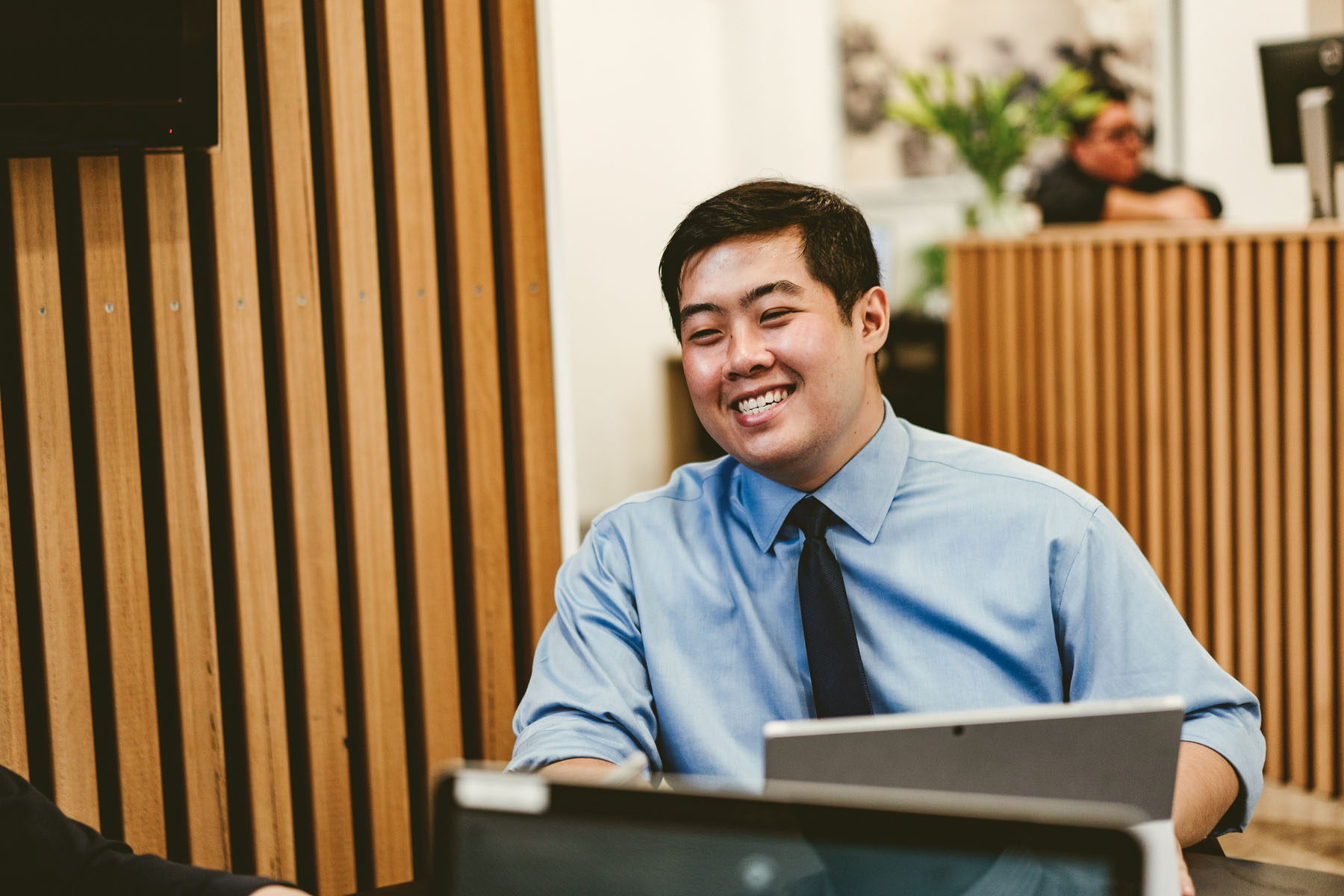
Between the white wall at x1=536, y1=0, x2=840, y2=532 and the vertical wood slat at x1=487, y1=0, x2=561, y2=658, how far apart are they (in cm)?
331

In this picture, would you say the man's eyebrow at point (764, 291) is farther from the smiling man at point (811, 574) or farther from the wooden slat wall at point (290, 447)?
the wooden slat wall at point (290, 447)

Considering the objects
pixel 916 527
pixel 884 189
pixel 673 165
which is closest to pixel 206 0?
pixel 916 527

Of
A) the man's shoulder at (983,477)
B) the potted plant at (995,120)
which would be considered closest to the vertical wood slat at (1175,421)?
the potted plant at (995,120)

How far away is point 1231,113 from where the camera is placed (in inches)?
222

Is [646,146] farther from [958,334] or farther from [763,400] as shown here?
[763,400]

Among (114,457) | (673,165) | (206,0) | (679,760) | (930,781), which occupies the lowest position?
(679,760)

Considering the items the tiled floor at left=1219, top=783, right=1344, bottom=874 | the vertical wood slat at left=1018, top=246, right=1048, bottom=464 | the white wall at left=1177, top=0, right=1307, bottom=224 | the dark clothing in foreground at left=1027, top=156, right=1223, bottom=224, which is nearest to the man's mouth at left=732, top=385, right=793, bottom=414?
the tiled floor at left=1219, top=783, right=1344, bottom=874

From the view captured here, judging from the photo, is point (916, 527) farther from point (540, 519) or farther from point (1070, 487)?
point (540, 519)

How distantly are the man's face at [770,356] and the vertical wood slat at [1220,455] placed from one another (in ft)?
7.24

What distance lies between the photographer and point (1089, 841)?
1.78 ft

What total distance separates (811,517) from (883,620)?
6.7 inches

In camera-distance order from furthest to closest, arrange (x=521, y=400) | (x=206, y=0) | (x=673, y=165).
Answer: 1. (x=673, y=165)
2. (x=521, y=400)
3. (x=206, y=0)

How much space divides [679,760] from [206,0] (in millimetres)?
1308

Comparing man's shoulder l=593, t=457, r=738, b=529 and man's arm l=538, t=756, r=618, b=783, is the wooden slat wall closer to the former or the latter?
man's shoulder l=593, t=457, r=738, b=529
